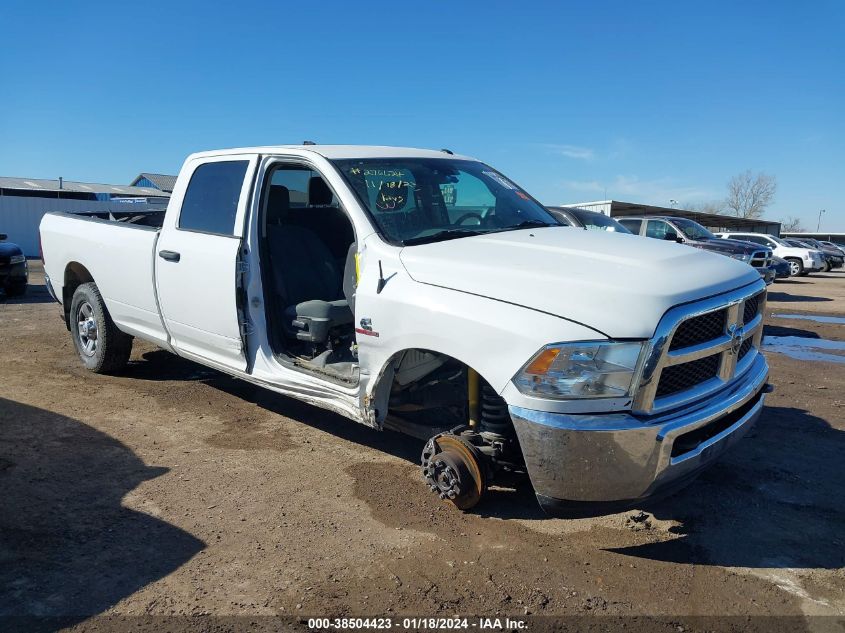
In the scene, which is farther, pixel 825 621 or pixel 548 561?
pixel 548 561

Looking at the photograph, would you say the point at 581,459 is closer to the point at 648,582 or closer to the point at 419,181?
the point at 648,582

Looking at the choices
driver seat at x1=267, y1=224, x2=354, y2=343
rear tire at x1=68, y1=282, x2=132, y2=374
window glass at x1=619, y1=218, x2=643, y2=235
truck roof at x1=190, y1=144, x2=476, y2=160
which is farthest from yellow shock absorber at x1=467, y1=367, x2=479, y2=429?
window glass at x1=619, y1=218, x2=643, y2=235

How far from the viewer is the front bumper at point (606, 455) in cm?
288

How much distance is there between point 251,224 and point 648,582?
326 centimetres

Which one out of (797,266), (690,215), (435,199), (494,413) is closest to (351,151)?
(435,199)

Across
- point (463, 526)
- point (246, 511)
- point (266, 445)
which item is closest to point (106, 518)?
point (246, 511)

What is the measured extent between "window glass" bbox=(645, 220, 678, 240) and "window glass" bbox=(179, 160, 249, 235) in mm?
14072

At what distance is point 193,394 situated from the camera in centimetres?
609

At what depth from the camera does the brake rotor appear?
139 inches

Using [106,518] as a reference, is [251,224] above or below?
above

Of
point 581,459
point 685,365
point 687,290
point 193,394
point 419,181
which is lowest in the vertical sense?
point 193,394

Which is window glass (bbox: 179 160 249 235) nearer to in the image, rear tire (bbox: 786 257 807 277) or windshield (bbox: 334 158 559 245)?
windshield (bbox: 334 158 559 245)

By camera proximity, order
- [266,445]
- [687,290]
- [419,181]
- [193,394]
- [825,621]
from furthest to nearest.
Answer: [193,394]
[266,445]
[419,181]
[687,290]
[825,621]

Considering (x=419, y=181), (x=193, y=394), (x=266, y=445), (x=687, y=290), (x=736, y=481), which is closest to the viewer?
(x=687, y=290)
